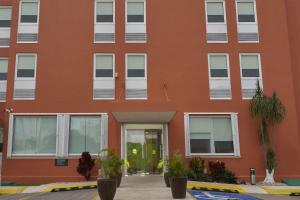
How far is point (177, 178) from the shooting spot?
12.7 metres

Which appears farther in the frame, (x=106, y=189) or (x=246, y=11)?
(x=246, y=11)

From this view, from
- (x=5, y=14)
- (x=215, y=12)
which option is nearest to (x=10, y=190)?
(x=5, y=14)

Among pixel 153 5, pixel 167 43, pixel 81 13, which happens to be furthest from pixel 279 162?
pixel 81 13

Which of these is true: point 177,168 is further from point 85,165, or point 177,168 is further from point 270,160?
point 270,160

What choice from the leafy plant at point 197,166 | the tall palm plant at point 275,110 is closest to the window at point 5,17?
the leafy plant at point 197,166

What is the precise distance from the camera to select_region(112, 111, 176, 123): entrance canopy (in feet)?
63.9

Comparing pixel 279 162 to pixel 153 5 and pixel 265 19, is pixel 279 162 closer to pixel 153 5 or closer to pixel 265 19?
pixel 265 19

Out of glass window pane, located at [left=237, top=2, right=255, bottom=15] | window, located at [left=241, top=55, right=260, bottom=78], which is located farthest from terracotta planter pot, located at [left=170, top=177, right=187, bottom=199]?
glass window pane, located at [left=237, top=2, right=255, bottom=15]

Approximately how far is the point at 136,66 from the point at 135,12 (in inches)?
136

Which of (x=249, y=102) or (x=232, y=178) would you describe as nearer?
(x=232, y=178)

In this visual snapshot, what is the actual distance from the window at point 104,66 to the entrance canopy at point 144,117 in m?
→ 2.91

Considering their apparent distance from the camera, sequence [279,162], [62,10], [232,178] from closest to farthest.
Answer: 1. [232,178]
2. [279,162]
3. [62,10]

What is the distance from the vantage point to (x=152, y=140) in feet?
71.0

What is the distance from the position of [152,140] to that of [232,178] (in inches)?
203
